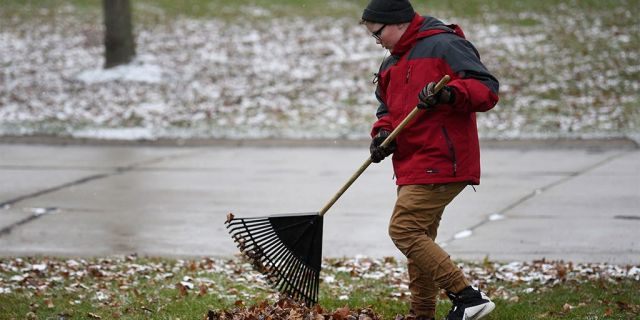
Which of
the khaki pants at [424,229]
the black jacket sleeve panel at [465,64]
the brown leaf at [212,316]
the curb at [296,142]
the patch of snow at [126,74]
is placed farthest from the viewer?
the patch of snow at [126,74]

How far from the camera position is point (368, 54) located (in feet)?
62.5

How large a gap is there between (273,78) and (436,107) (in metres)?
13.1

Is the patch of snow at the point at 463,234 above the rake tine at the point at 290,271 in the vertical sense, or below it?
below

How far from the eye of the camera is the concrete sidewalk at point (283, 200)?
27.3 feet

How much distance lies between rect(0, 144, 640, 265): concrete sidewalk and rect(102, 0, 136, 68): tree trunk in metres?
4.08

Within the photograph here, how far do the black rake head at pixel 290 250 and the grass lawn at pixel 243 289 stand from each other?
199mm

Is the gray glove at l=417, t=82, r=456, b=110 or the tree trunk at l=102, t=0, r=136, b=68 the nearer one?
the gray glove at l=417, t=82, r=456, b=110

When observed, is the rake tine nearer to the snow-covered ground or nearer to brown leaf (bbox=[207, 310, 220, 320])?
brown leaf (bbox=[207, 310, 220, 320])

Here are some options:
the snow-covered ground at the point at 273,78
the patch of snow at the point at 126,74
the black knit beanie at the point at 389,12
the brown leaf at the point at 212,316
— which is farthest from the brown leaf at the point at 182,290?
the patch of snow at the point at 126,74

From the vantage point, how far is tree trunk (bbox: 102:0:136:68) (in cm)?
1789

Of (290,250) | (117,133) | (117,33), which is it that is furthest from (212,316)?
(117,33)

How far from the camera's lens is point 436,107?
4.84 meters

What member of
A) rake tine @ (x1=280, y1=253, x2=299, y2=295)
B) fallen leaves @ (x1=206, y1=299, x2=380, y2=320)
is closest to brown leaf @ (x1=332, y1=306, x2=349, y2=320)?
fallen leaves @ (x1=206, y1=299, x2=380, y2=320)

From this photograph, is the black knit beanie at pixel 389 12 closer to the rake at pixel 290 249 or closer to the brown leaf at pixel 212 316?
the rake at pixel 290 249
